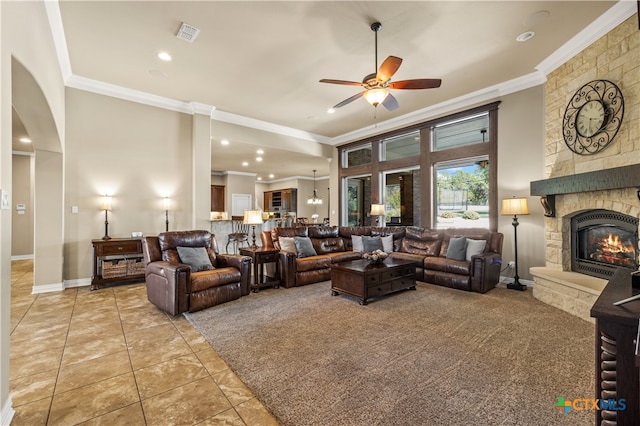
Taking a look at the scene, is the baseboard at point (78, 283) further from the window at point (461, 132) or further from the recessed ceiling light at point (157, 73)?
the window at point (461, 132)

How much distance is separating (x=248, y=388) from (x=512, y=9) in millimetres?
4422

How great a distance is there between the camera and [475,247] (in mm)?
4707

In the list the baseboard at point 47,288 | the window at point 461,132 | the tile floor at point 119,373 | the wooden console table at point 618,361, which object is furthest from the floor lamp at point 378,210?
the baseboard at point 47,288

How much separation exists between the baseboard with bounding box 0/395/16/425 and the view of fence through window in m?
6.28

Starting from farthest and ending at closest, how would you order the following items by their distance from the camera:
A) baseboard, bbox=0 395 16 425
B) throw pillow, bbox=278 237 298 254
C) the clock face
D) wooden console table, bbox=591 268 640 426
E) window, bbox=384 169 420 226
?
1. window, bbox=384 169 420 226
2. throw pillow, bbox=278 237 298 254
3. the clock face
4. baseboard, bbox=0 395 16 425
5. wooden console table, bbox=591 268 640 426

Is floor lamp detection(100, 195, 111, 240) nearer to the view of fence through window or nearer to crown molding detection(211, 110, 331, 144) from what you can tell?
crown molding detection(211, 110, 331, 144)

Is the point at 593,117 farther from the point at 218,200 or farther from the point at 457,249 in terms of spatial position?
the point at 218,200

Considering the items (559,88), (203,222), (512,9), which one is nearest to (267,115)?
(203,222)

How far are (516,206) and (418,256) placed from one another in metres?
1.75

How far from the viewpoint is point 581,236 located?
389 cm

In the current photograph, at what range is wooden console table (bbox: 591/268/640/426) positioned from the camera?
110cm

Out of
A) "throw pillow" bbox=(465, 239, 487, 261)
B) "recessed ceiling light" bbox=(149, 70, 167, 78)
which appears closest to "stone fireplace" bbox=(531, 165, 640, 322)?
"throw pillow" bbox=(465, 239, 487, 261)

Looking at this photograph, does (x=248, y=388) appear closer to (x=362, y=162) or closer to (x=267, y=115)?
(x=267, y=115)

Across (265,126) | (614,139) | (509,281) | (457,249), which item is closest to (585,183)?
(614,139)
